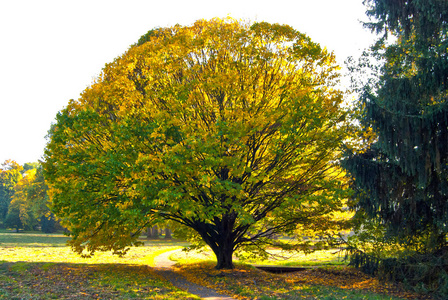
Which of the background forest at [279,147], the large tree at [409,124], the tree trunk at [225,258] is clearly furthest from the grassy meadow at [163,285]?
the large tree at [409,124]

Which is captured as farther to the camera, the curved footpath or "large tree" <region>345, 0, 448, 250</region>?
the curved footpath

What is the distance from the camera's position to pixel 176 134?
1173 centimetres

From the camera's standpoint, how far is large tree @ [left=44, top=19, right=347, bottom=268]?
1116 centimetres

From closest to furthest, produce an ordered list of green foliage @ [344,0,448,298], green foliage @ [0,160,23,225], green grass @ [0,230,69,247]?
green foliage @ [344,0,448,298] → green grass @ [0,230,69,247] → green foliage @ [0,160,23,225]

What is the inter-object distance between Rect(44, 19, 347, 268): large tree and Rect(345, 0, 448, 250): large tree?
173 cm

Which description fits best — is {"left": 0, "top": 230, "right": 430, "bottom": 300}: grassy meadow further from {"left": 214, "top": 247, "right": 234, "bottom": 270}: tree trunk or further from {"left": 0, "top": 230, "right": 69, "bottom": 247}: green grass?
{"left": 0, "top": 230, "right": 69, "bottom": 247}: green grass

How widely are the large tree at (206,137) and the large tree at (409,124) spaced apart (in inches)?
68.2

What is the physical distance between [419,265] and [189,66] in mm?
10610

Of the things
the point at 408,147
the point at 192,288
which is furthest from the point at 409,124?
the point at 192,288

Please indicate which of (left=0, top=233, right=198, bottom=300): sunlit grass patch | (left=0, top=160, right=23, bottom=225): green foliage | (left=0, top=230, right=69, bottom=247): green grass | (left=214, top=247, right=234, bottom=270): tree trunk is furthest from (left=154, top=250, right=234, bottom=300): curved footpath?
(left=0, top=160, right=23, bottom=225): green foliage

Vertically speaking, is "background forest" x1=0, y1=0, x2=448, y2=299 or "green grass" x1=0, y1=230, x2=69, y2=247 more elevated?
"background forest" x1=0, y1=0, x2=448, y2=299

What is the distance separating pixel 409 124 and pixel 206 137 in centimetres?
613

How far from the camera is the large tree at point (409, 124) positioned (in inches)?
372

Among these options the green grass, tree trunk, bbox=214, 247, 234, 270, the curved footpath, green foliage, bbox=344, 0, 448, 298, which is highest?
green foliage, bbox=344, 0, 448, 298
